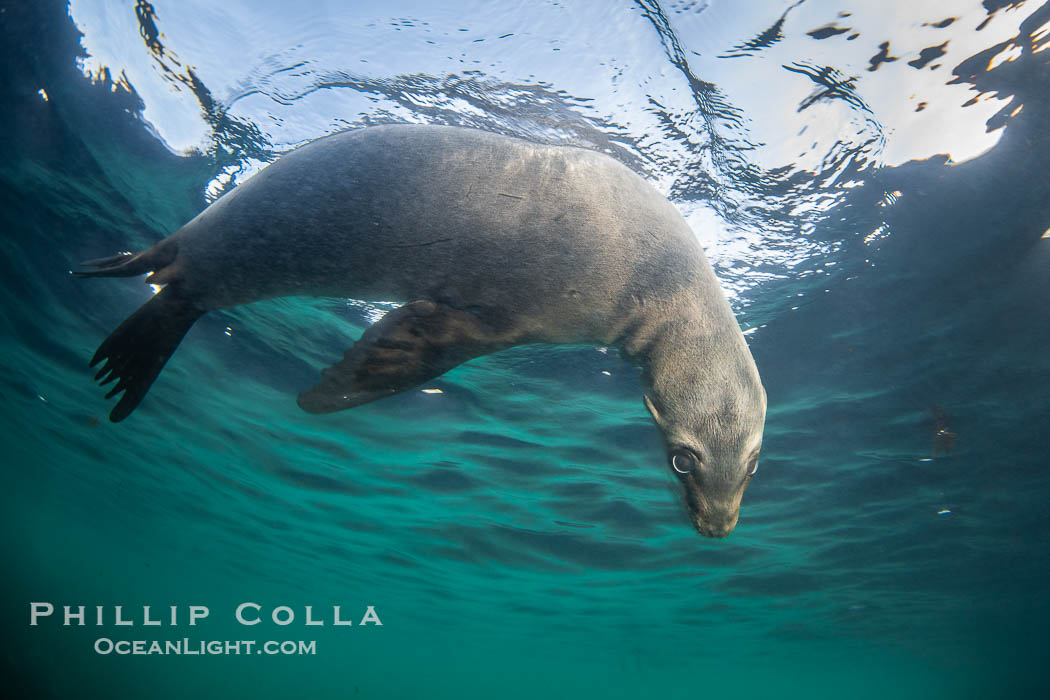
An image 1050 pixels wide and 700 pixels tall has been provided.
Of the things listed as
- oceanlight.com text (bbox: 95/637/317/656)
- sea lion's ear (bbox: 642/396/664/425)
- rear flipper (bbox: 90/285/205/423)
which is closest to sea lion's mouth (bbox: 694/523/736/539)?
sea lion's ear (bbox: 642/396/664/425)

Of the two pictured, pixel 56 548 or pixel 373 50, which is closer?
pixel 373 50

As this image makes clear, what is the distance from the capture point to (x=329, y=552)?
21.0 metres

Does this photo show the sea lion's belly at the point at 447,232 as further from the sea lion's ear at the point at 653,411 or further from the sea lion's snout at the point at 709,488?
the sea lion's snout at the point at 709,488

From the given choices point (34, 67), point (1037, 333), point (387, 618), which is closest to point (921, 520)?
point (1037, 333)

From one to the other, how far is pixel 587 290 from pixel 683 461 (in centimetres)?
97

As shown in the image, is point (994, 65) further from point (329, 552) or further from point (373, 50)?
point (329, 552)

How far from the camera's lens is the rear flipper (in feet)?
9.28

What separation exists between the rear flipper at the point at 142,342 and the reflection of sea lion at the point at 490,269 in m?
0.19

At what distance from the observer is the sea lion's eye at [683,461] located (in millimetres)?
2438

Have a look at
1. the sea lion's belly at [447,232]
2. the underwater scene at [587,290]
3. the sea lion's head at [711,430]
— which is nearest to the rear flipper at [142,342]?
the underwater scene at [587,290]

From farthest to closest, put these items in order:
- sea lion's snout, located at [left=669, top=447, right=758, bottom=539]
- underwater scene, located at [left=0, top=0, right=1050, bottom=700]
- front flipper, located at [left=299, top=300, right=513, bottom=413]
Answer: underwater scene, located at [left=0, top=0, right=1050, bottom=700], sea lion's snout, located at [left=669, top=447, right=758, bottom=539], front flipper, located at [left=299, top=300, right=513, bottom=413]

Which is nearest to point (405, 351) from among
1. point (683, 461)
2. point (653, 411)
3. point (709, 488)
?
point (653, 411)

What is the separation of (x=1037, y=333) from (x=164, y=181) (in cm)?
1132

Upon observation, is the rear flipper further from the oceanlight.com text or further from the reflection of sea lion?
the oceanlight.com text
